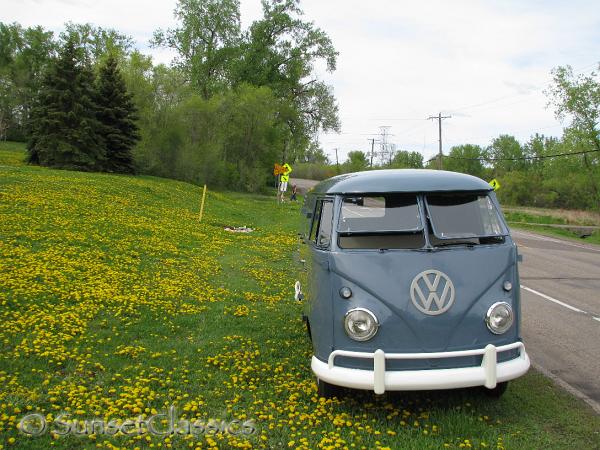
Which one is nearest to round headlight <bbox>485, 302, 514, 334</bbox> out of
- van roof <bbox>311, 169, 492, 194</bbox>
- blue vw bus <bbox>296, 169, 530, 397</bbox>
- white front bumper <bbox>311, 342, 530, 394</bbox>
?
blue vw bus <bbox>296, 169, 530, 397</bbox>

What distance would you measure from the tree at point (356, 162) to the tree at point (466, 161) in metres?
16.4

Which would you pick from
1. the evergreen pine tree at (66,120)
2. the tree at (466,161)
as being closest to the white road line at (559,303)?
the evergreen pine tree at (66,120)

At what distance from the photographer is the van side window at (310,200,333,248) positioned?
5441 mm

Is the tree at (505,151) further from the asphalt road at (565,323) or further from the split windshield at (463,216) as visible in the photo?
the split windshield at (463,216)

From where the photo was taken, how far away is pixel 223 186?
48.2 meters

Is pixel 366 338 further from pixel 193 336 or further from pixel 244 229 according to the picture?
pixel 244 229

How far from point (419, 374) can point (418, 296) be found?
68 cm

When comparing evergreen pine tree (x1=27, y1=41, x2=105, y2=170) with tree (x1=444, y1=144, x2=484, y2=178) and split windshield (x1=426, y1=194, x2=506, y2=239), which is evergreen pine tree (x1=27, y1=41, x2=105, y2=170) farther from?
tree (x1=444, y1=144, x2=484, y2=178)

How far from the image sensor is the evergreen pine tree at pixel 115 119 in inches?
1371

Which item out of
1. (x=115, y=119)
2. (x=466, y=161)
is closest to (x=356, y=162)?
(x=466, y=161)

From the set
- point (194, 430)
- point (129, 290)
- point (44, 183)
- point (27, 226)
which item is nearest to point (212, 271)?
point (129, 290)

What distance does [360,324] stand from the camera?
184 inches

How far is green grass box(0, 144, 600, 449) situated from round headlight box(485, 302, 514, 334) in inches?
34.9

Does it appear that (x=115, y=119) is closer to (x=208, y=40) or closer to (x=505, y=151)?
(x=208, y=40)
